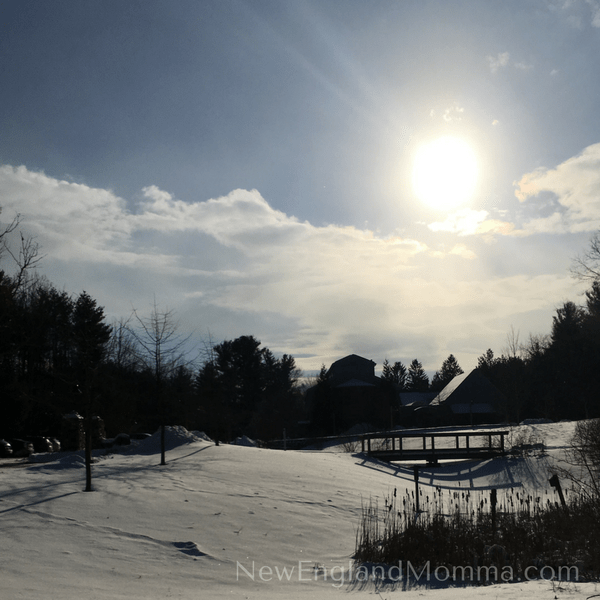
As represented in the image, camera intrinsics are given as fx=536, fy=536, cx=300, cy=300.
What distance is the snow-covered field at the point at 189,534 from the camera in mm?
6531

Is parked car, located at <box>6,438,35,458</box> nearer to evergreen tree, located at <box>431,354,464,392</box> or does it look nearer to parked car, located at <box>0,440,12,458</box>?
parked car, located at <box>0,440,12,458</box>

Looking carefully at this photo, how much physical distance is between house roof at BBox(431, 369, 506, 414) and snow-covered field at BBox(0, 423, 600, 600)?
39.3 metres

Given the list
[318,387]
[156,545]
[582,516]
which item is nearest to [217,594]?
[156,545]

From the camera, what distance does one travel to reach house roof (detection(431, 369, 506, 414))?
176 feet

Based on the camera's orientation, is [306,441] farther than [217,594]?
Yes

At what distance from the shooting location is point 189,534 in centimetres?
916

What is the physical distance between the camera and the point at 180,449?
1998 cm

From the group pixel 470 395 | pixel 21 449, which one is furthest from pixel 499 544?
pixel 470 395

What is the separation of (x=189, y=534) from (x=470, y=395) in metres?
50.5

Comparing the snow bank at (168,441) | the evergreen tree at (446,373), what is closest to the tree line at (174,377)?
the snow bank at (168,441)

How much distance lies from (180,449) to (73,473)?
6565 millimetres

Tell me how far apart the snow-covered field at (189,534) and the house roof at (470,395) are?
3926cm

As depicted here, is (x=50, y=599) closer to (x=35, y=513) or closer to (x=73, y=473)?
(x=35, y=513)

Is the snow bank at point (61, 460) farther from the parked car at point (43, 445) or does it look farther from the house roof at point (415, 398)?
the house roof at point (415, 398)
